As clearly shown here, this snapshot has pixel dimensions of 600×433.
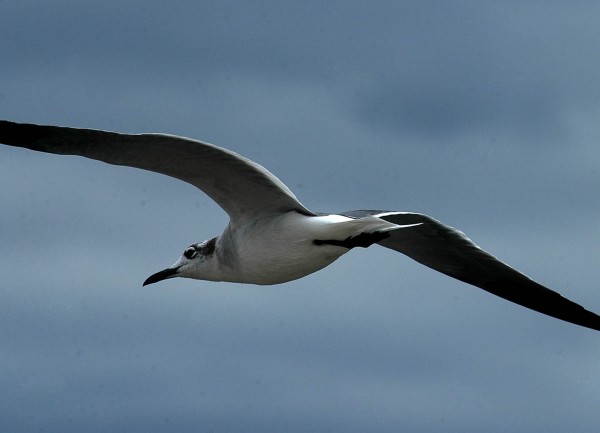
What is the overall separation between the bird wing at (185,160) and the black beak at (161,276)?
227 cm

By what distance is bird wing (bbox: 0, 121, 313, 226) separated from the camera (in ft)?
46.9

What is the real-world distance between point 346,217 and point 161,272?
3.97m

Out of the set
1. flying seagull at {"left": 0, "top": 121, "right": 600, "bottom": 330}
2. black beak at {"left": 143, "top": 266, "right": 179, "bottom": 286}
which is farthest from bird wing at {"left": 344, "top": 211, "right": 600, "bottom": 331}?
black beak at {"left": 143, "top": 266, "right": 179, "bottom": 286}

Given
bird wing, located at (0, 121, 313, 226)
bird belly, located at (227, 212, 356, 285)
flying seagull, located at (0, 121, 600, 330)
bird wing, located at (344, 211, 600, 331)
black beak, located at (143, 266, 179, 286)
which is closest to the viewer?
bird wing, located at (0, 121, 313, 226)

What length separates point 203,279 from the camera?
17.1m

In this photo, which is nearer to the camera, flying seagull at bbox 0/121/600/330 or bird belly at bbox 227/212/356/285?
flying seagull at bbox 0/121/600/330

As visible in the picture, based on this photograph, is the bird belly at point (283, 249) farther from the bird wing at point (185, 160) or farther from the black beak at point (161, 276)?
the black beak at point (161, 276)

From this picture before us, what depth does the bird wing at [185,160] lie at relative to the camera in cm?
1430

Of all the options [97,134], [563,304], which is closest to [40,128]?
[97,134]

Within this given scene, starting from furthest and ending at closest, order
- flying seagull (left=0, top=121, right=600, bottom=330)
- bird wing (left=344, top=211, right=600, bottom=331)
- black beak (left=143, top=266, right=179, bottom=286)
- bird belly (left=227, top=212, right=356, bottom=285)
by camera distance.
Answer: black beak (left=143, top=266, right=179, bottom=286) < bird wing (left=344, top=211, right=600, bottom=331) < bird belly (left=227, top=212, right=356, bottom=285) < flying seagull (left=0, top=121, right=600, bottom=330)

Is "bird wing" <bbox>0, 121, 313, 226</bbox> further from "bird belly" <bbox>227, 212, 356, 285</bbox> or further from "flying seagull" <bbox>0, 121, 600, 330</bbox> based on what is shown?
"bird belly" <bbox>227, 212, 356, 285</bbox>

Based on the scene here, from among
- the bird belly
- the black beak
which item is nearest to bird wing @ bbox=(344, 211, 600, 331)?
the bird belly

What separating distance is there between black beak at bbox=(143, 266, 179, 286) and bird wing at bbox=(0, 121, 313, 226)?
7.46 feet

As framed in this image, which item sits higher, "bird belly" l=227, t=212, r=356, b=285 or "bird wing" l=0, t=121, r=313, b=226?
"bird wing" l=0, t=121, r=313, b=226
